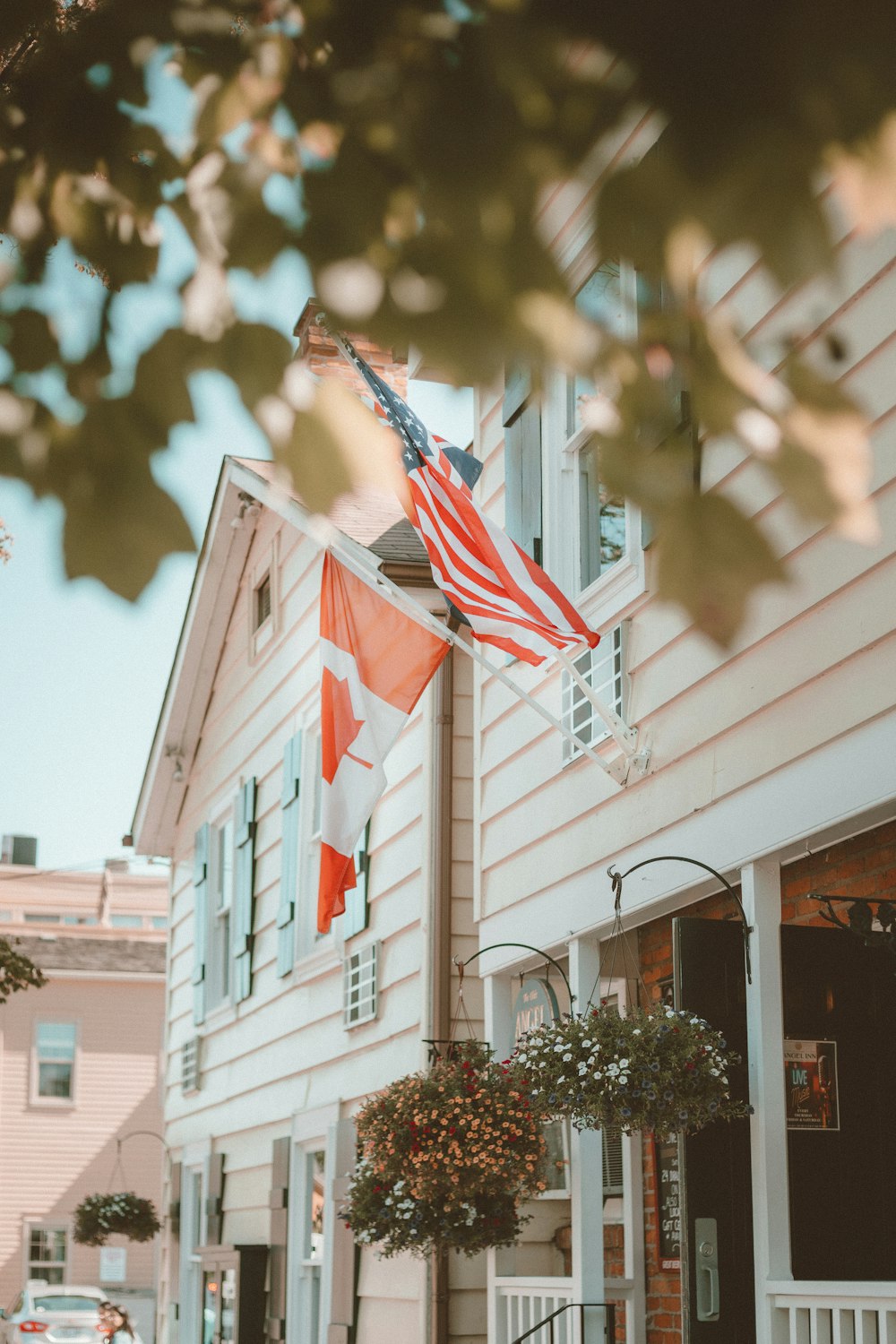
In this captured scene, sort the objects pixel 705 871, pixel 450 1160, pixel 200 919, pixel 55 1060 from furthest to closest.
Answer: pixel 55 1060
pixel 200 919
pixel 450 1160
pixel 705 871

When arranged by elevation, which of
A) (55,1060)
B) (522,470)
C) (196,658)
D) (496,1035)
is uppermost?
(196,658)

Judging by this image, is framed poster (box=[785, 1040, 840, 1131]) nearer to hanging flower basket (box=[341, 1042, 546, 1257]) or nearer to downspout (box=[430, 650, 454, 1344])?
hanging flower basket (box=[341, 1042, 546, 1257])

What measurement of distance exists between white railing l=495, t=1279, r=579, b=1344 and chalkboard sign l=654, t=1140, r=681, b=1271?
1.97ft

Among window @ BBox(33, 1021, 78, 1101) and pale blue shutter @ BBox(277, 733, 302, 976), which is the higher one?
pale blue shutter @ BBox(277, 733, 302, 976)

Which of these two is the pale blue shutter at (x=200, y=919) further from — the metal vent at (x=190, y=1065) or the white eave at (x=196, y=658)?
the white eave at (x=196, y=658)

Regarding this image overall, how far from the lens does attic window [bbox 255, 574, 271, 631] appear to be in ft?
45.0

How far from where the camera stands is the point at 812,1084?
18.8ft

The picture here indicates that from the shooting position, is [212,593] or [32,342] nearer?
[32,342]

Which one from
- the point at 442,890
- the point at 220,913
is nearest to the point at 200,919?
the point at 220,913

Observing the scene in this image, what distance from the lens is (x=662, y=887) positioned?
6.28 m

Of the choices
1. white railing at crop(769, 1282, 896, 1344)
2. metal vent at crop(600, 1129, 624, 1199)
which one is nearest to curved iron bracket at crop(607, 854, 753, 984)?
white railing at crop(769, 1282, 896, 1344)

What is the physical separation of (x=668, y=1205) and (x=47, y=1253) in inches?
823

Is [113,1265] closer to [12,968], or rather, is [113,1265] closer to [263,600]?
[263,600]

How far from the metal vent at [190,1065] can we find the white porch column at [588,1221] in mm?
8583
